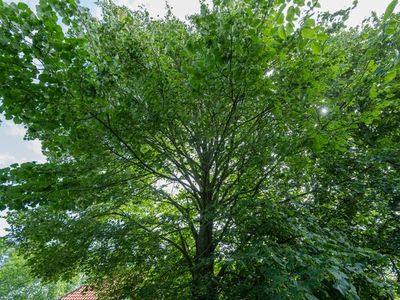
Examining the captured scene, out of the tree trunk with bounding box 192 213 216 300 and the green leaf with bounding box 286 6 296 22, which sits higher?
the green leaf with bounding box 286 6 296 22

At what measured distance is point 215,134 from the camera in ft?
13.9

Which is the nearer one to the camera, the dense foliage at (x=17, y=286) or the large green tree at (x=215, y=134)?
the large green tree at (x=215, y=134)

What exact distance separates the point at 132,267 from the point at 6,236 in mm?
2342

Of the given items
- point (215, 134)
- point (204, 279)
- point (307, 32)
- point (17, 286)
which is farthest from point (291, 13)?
point (17, 286)

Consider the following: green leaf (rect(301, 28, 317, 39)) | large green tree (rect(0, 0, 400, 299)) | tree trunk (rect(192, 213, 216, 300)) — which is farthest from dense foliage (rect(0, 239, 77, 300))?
green leaf (rect(301, 28, 317, 39))

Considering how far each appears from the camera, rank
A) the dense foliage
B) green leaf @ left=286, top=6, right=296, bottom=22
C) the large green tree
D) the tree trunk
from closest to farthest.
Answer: green leaf @ left=286, top=6, right=296, bottom=22 < the large green tree < the tree trunk < the dense foliage

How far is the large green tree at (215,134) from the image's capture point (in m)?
2.57

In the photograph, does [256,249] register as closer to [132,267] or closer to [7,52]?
[7,52]

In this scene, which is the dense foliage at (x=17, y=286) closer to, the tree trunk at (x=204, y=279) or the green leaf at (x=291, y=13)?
the tree trunk at (x=204, y=279)

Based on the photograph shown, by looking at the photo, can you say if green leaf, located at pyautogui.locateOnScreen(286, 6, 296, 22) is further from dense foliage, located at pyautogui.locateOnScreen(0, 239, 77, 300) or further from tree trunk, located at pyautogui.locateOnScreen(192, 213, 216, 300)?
dense foliage, located at pyautogui.locateOnScreen(0, 239, 77, 300)

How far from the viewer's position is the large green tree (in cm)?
257

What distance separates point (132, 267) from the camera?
6.01 m

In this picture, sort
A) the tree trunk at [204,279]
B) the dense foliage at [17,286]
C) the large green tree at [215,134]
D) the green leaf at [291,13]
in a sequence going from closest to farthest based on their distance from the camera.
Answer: the green leaf at [291,13] → the large green tree at [215,134] → the tree trunk at [204,279] → the dense foliage at [17,286]

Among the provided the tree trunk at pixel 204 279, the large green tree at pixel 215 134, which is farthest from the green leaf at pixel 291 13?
the tree trunk at pixel 204 279
